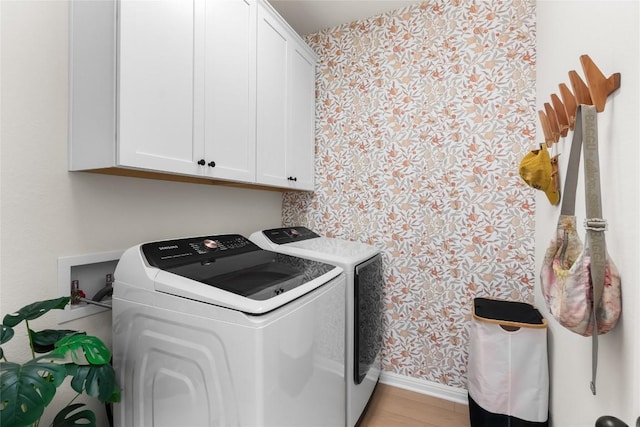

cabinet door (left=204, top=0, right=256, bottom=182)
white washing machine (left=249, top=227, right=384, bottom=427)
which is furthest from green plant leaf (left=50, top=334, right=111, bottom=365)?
white washing machine (left=249, top=227, right=384, bottom=427)

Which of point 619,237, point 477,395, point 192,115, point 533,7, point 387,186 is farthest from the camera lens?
point 387,186

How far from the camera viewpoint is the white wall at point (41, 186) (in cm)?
101

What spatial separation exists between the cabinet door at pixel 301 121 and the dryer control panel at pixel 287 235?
321 millimetres

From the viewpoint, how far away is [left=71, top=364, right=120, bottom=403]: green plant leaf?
85 cm

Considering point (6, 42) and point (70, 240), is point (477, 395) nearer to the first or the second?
point (70, 240)

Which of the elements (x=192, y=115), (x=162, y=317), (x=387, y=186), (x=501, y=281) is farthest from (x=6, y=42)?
(x=501, y=281)

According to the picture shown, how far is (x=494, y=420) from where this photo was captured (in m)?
1.48

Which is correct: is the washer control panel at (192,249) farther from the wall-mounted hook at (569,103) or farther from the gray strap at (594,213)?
the wall-mounted hook at (569,103)

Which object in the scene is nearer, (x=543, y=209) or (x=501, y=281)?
(x=543, y=209)

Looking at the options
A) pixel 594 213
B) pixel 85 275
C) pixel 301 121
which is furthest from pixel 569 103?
pixel 85 275

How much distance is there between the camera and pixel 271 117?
6.07 ft

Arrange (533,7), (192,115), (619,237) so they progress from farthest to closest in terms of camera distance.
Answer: (533,7), (192,115), (619,237)

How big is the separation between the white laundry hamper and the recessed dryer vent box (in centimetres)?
180

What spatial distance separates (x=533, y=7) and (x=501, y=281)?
5.51 feet
